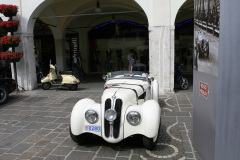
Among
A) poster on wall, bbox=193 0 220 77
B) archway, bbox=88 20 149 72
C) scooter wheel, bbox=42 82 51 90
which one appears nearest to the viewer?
poster on wall, bbox=193 0 220 77

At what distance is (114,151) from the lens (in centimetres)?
371

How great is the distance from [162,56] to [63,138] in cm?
521

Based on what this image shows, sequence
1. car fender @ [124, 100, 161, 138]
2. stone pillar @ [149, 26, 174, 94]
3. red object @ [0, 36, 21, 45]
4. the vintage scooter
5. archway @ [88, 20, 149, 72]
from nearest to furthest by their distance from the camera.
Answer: car fender @ [124, 100, 161, 138]
stone pillar @ [149, 26, 174, 94]
red object @ [0, 36, 21, 45]
the vintage scooter
archway @ [88, 20, 149, 72]

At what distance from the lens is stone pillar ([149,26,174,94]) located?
26.5 ft

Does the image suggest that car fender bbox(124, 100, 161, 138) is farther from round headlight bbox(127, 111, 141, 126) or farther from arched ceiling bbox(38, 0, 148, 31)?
arched ceiling bbox(38, 0, 148, 31)

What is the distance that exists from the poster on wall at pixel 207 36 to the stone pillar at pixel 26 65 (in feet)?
26.4

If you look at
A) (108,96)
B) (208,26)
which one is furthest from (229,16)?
(108,96)

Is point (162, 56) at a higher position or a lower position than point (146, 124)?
higher

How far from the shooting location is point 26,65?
938cm

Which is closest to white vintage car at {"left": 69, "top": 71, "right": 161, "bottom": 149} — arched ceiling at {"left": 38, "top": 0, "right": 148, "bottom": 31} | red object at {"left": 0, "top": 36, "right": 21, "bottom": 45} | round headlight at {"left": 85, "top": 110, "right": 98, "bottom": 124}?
round headlight at {"left": 85, "top": 110, "right": 98, "bottom": 124}

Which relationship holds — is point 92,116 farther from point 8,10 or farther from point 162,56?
point 8,10

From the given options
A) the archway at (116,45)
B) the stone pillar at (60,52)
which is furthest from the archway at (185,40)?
the stone pillar at (60,52)

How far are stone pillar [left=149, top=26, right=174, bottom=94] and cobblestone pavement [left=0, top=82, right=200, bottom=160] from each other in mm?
1272

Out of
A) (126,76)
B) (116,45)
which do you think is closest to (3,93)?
(126,76)
